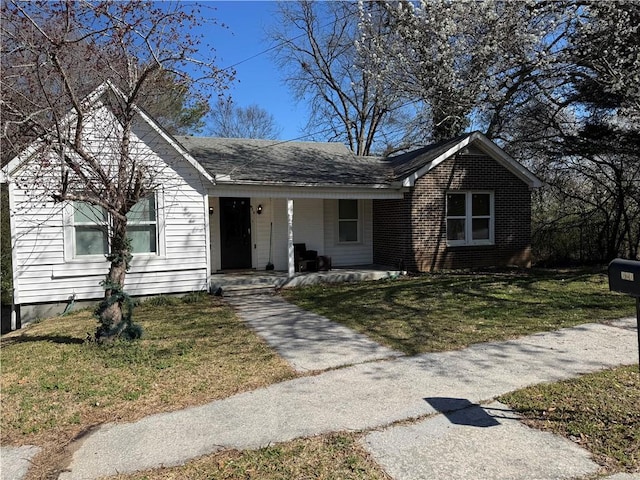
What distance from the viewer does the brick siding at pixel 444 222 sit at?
Result: 1343 cm

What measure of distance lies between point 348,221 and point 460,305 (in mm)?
6269

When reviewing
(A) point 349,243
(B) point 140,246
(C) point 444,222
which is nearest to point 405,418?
(B) point 140,246

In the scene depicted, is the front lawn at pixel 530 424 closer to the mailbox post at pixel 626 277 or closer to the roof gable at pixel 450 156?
Answer: the mailbox post at pixel 626 277

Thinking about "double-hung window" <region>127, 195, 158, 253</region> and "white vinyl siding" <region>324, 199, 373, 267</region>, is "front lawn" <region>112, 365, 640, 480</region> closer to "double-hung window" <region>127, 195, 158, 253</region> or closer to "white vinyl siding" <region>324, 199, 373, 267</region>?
"double-hung window" <region>127, 195, 158, 253</region>

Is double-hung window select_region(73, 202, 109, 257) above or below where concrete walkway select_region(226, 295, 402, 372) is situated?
above

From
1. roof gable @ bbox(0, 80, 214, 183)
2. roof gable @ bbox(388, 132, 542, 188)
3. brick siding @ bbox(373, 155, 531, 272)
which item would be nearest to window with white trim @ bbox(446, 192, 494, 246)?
brick siding @ bbox(373, 155, 531, 272)

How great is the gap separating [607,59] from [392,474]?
10631 mm

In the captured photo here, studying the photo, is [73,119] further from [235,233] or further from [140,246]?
[235,233]

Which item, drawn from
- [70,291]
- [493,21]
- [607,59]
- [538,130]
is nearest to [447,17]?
[493,21]

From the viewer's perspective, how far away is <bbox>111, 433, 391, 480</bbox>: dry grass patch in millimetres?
3168

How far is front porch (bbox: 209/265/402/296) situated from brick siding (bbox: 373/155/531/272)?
3.29 ft

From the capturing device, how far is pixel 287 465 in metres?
3.30

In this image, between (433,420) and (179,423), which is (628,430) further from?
(179,423)

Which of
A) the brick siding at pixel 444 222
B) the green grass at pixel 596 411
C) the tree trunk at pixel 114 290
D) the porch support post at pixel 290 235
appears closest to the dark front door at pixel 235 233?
the porch support post at pixel 290 235
